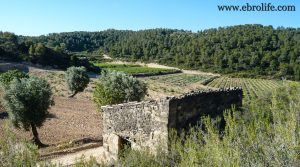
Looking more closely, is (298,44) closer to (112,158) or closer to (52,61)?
(52,61)

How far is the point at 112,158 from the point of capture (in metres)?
13.7

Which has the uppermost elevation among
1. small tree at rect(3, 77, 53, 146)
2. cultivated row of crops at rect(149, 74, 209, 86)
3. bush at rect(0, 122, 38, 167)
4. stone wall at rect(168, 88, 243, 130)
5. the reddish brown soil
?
stone wall at rect(168, 88, 243, 130)

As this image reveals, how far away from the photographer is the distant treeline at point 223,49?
349 feet

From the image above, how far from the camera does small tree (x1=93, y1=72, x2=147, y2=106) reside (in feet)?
94.1

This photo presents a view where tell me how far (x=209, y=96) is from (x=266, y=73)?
97.5 meters

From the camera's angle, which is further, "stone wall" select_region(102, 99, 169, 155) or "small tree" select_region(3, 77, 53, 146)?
"small tree" select_region(3, 77, 53, 146)

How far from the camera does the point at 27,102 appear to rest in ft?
80.0

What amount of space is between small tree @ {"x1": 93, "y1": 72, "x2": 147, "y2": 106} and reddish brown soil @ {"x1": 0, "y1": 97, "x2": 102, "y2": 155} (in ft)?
9.20

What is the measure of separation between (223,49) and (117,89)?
101244 millimetres

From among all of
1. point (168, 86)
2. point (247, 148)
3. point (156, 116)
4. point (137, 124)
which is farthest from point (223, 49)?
point (247, 148)

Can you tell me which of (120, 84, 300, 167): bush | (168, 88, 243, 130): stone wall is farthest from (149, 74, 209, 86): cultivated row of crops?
(120, 84, 300, 167): bush

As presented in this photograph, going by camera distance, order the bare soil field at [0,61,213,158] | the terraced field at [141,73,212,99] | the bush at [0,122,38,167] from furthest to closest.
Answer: the terraced field at [141,73,212,99]
the bare soil field at [0,61,213,158]
the bush at [0,122,38,167]

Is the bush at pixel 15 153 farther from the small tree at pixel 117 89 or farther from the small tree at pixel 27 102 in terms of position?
the small tree at pixel 117 89

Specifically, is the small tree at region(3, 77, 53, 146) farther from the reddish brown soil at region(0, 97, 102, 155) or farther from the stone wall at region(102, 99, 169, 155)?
the stone wall at region(102, 99, 169, 155)
